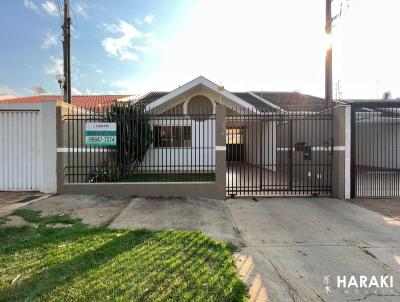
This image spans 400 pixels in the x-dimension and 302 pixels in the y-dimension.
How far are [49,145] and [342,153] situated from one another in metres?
8.68

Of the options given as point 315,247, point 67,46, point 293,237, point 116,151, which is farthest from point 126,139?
point 315,247

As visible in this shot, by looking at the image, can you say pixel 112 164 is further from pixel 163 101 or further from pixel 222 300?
pixel 222 300

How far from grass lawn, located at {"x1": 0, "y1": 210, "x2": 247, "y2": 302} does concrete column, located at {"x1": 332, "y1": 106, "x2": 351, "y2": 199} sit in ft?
17.2

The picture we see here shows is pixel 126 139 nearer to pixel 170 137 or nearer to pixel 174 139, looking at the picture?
pixel 170 137

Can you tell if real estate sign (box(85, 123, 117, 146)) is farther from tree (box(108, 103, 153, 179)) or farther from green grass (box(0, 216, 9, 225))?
green grass (box(0, 216, 9, 225))

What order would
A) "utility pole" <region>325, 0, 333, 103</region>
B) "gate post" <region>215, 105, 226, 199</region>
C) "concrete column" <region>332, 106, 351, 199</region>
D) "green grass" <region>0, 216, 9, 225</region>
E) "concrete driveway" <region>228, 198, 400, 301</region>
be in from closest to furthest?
"concrete driveway" <region>228, 198, 400, 301</region> → "green grass" <region>0, 216, 9, 225</region> → "gate post" <region>215, 105, 226, 199</region> → "concrete column" <region>332, 106, 351, 199</region> → "utility pole" <region>325, 0, 333, 103</region>

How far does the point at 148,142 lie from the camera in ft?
36.3

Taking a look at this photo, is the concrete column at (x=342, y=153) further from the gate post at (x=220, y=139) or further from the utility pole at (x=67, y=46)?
the utility pole at (x=67, y=46)

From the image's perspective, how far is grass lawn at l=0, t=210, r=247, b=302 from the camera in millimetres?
2816

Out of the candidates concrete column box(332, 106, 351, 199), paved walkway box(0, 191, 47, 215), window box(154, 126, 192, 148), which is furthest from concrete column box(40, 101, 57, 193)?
concrete column box(332, 106, 351, 199)

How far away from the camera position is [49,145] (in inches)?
299

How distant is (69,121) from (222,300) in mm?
7293

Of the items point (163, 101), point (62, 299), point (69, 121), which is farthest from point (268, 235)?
point (163, 101)

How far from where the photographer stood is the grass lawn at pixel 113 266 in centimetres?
282
